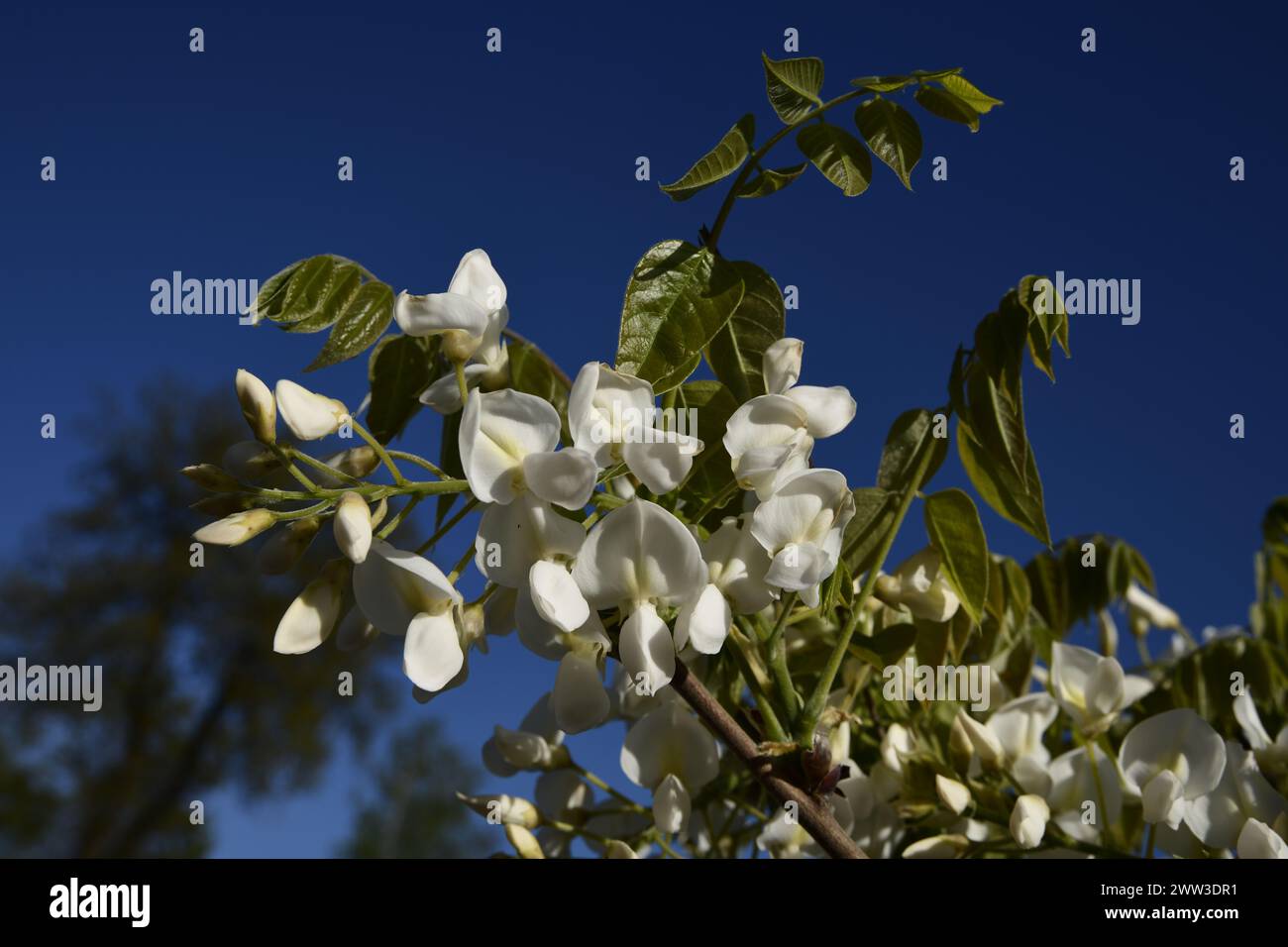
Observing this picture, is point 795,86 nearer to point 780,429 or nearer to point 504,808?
point 780,429

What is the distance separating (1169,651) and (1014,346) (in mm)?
602

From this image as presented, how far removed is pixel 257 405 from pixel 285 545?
6 cm

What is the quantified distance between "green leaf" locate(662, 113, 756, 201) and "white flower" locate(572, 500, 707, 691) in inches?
5.6

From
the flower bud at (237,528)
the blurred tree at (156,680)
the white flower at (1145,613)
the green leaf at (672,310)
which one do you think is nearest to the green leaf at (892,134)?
the green leaf at (672,310)

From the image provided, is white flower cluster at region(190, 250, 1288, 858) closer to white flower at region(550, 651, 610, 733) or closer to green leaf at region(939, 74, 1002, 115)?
white flower at region(550, 651, 610, 733)

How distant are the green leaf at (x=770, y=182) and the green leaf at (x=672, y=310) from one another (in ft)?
0.13

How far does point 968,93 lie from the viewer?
0.50 m

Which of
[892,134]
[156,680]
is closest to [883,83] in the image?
[892,134]

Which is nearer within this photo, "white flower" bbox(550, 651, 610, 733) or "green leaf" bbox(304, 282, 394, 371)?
"white flower" bbox(550, 651, 610, 733)

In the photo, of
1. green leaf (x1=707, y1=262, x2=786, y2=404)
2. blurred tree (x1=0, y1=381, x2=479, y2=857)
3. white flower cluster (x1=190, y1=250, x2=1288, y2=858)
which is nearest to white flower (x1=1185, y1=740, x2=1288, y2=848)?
white flower cluster (x1=190, y1=250, x2=1288, y2=858)

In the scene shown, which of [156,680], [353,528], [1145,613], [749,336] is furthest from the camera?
[156,680]

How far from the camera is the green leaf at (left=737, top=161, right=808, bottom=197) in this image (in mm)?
456

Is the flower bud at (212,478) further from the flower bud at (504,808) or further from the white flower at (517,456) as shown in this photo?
the flower bud at (504,808)

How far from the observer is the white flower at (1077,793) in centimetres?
55
